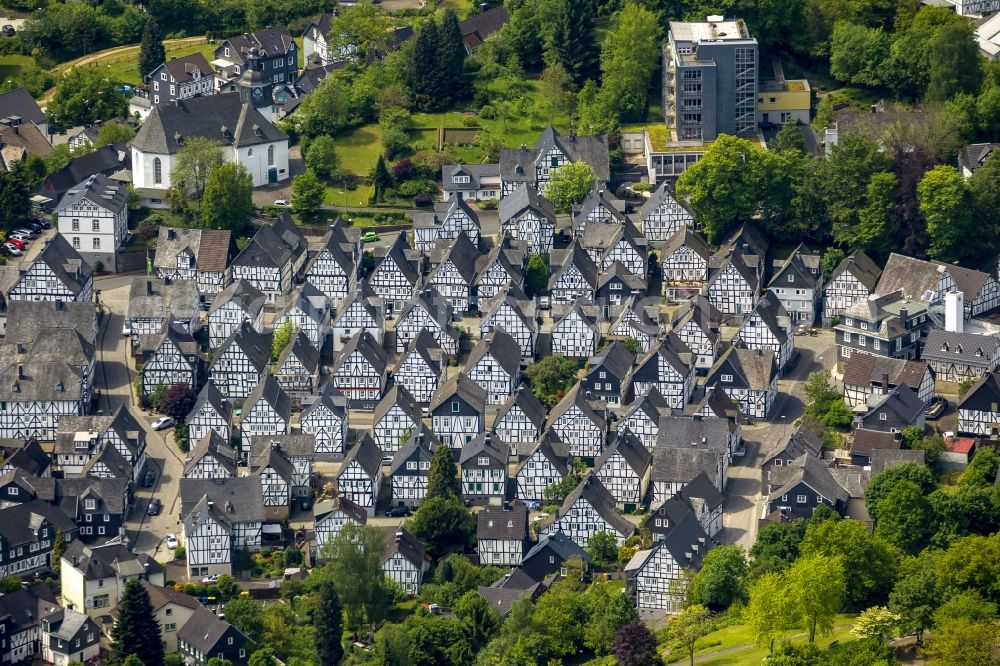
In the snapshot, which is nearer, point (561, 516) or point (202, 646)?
Answer: point (202, 646)

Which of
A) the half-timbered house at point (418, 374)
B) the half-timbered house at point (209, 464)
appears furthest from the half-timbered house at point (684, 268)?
the half-timbered house at point (209, 464)

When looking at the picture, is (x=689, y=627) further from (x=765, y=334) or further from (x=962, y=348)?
(x=962, y=348)

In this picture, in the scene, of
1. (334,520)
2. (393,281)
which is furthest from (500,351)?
(334,520)

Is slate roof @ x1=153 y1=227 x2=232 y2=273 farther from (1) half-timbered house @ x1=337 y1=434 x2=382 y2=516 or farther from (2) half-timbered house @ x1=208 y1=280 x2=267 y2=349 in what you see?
(1) half-timbered house @ x1=337 y1=434 x2=382 y2=516

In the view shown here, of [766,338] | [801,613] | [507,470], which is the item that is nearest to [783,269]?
[766,338]

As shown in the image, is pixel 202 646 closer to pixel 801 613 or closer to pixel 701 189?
pixel 801 613
